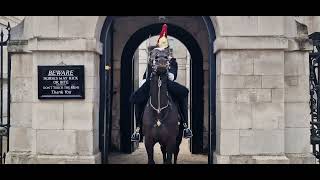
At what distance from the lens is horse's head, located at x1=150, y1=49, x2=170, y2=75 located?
6992mm

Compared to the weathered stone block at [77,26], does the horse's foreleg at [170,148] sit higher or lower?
lower

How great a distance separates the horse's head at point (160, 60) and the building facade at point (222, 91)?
161 centimetres

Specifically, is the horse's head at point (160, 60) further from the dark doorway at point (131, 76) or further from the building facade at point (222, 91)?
the dark doorway at point (131, 76)

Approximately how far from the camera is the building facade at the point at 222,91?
8219 millimetres

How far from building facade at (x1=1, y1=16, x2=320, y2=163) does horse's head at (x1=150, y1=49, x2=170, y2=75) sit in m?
1.61

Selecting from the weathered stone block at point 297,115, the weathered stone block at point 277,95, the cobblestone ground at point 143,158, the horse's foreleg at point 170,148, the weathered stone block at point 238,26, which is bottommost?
the cobblestone ground at point 143,158

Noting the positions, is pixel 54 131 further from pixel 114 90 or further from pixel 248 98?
pixel 114 90

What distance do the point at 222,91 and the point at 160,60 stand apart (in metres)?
1.84

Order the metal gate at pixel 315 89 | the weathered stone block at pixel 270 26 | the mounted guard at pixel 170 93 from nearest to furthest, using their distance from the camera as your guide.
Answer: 1. the mounted guard at pixel 170 93
2. the weathered stone block at pixel 270 26
3. the metal gate at pixel 315 89

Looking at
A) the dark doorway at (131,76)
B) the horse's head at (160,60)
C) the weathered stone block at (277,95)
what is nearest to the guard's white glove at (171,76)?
the horse's head at (160,60)

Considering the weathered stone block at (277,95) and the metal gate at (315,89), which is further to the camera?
the metal gate at (315,89)

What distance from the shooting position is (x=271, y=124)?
Answer: 823 centimetres

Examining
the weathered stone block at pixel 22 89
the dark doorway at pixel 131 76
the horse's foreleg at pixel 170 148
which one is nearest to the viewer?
the horse's foreleg at pixel 170 148

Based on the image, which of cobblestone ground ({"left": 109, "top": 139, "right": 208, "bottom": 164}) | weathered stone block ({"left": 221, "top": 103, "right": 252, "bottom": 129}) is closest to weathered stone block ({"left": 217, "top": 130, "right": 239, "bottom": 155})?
weathered stone block ({"left": 221, "top": 103, "right": 252, "bottom": 129})
